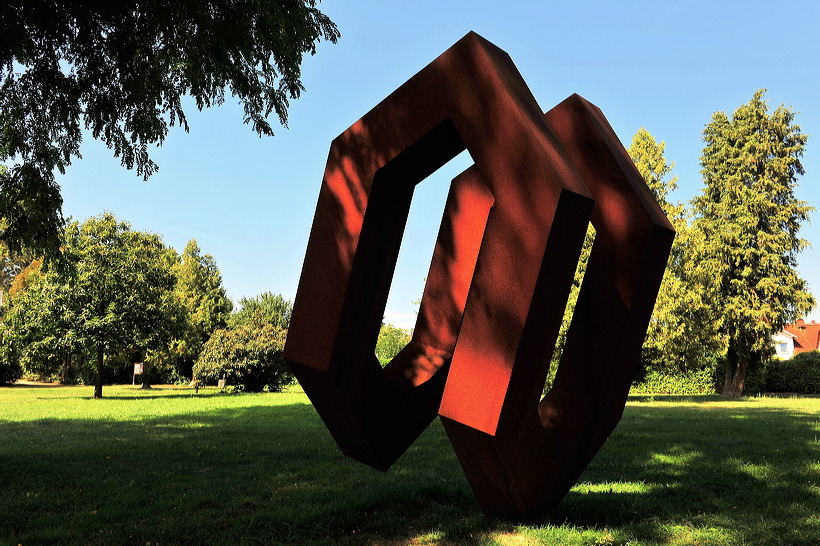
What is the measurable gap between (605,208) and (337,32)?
6303 millimetres

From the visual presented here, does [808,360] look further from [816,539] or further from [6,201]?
[6,201]

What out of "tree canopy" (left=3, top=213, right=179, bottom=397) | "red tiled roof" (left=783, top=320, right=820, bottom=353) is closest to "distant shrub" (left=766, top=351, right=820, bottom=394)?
"red tiled roof" (left=783, top=320, right=820, bottom=353)

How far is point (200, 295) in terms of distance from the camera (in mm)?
47344

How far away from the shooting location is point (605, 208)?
5.95 metres

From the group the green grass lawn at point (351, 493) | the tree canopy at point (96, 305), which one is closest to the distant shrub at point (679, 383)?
the green grass lawn at point (351, 493)

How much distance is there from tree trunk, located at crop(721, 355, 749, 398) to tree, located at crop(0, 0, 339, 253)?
101 ft

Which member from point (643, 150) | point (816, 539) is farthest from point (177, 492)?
point (643, 150)

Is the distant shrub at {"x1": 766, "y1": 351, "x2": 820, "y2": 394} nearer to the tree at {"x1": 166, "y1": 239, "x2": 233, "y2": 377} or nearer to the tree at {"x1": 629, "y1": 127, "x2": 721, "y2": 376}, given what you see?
the tree at {"x1": 629, "y1": 127, "x2": 721, "y2": 376}

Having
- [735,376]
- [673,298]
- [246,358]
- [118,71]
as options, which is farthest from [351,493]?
[735,376]

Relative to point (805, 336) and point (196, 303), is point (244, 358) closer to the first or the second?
point (196, 303)

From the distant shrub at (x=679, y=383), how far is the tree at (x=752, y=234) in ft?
8.78

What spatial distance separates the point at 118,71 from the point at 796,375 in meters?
45.9

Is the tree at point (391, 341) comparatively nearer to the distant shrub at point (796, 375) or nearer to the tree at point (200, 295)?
the tree at point (200, 295)

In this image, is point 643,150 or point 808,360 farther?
point 808,360
